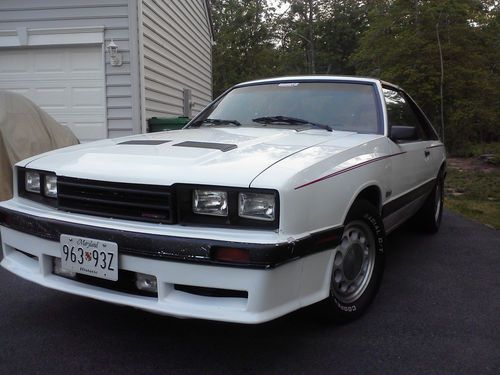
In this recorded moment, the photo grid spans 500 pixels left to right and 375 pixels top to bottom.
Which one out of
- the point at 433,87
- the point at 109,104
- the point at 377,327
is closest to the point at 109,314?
the point at 377,327

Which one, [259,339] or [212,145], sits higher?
[212,145]

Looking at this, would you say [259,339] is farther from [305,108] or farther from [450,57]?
[450,57]

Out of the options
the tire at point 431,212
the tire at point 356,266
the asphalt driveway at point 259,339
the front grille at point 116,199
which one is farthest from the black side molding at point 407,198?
the front grille at point 116,199

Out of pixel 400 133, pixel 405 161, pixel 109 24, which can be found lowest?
pixel 405 161

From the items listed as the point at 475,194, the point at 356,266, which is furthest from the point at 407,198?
the point at 475,194

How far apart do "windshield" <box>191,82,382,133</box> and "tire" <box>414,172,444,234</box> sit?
181 cm

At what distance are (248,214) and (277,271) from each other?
290 mm

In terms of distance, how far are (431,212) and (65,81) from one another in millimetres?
5941

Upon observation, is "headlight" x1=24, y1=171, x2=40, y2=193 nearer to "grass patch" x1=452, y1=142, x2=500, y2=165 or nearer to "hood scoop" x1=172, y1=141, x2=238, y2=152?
"hood scoop" x1=172, y1=141, x2=238, y2=152

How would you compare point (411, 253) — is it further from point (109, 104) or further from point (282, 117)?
point (109, 104)

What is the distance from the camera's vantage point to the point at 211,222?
7.54 ft

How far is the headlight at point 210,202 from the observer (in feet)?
7.42

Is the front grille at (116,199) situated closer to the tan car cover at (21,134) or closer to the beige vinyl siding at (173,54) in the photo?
the tan car cover at (21,134)

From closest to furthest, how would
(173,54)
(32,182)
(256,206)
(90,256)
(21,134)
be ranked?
(256,206), (90,256), (32,182), (21,134), (173,54)
